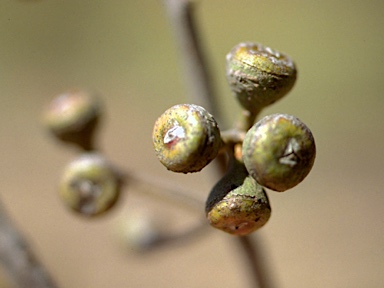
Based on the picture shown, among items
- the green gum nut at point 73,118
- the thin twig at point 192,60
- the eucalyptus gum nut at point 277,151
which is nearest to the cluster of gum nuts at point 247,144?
the eucalyptus gum nut at point 277,151

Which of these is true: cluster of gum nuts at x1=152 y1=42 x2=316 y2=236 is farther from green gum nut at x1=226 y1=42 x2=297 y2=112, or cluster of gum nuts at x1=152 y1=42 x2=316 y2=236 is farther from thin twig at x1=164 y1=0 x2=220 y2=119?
thin twig at x1=164 y1=0 x2=220 y2=119

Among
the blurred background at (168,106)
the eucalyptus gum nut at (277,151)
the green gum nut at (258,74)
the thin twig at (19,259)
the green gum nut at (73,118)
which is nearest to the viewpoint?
the eucalyptus gum nut at (277,151)

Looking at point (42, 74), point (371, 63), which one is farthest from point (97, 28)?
point (371, 63)

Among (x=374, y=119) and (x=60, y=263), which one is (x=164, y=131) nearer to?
(x=60, y=263)

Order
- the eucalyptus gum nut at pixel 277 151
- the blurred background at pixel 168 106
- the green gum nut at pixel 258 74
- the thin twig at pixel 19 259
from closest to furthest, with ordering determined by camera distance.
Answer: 1. the eucalyptus gum nut at pixel 277 151
2. the green gum nut at pixel 258 74
3. the thin twig at pixel 19 259
4. the blurred background at pixel 168 106

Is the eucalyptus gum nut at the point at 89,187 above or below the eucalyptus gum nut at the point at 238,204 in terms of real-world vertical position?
below

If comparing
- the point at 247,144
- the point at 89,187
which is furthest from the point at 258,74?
the point at 89,187

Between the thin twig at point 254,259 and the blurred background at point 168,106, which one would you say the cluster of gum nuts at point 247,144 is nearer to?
the thin twig at point 254,259
